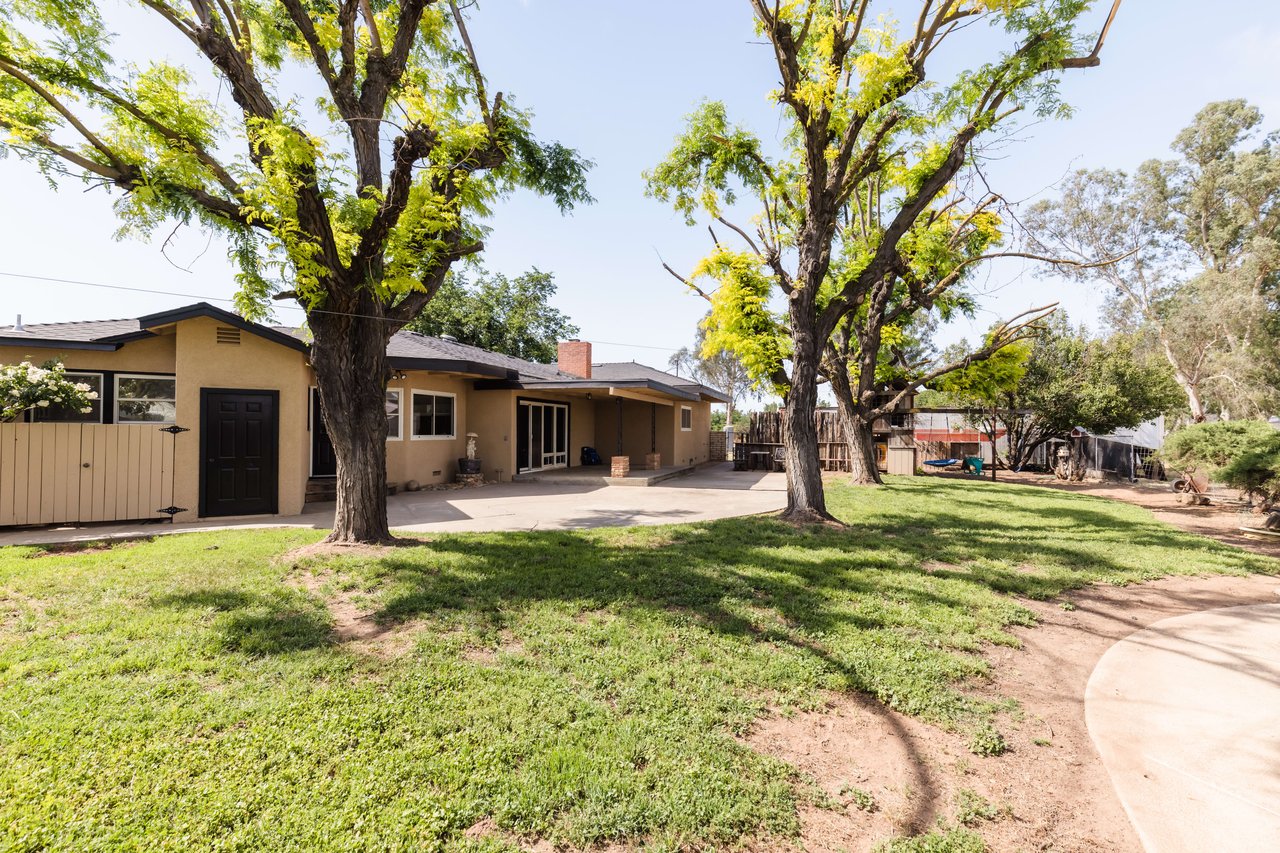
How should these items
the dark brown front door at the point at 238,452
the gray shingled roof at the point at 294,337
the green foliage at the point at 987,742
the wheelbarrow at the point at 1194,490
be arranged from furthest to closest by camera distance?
the wheelbarrow at the point at 1194,490
the dark brown front door at the point at 238,452
the gray shingled roof at the point at 294,337
the green foliage at the point at 987,742

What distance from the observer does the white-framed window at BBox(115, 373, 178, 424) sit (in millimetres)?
A: 9109

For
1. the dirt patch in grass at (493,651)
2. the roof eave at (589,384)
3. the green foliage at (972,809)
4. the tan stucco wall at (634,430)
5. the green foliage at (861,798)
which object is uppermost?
the roof eave at (589,384)

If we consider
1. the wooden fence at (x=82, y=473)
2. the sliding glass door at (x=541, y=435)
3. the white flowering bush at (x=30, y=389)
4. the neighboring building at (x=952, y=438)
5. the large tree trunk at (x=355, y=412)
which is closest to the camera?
the large tree trunk at (x=355, y=412)

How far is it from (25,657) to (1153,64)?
50.2 ft

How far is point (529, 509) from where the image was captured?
9.80 meters

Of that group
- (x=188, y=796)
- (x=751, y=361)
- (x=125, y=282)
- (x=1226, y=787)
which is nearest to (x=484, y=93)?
(x=751, y=361)

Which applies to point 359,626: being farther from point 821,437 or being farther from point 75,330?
point 821,437

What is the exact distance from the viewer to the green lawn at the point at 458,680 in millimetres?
2252

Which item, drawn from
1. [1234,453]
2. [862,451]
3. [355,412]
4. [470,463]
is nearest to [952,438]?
[862,451]

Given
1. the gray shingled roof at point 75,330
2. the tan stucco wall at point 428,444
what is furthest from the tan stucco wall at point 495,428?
the gray shingled roof at point 75,330

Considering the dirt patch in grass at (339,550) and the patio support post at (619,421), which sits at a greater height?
the patio support post at (619,421)

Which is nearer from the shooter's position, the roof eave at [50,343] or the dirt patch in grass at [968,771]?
the dirt patch in grass at [968,771]

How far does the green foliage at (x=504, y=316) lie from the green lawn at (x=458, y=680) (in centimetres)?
2397

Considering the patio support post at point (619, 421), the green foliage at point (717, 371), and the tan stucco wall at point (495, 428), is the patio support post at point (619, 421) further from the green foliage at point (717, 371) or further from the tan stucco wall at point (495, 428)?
the green foliage at point (717, 371)
